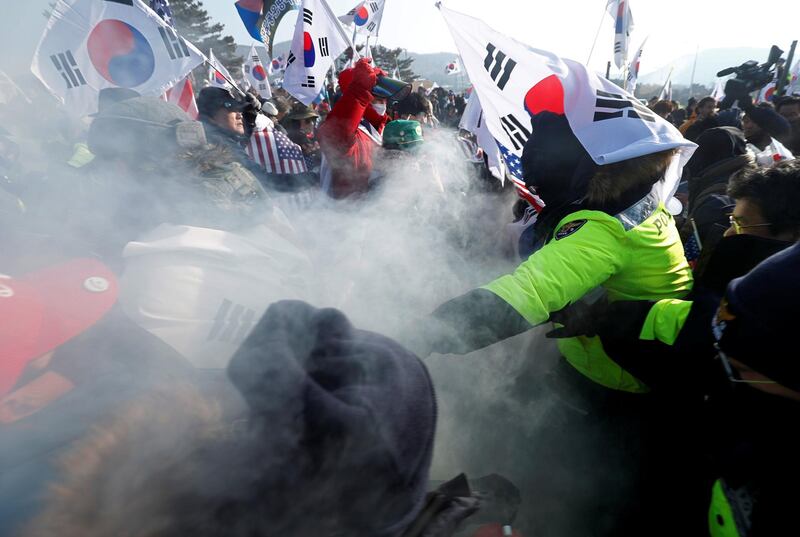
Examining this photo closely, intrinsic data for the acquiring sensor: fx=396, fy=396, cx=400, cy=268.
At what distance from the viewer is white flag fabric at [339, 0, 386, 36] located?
25.6 ft

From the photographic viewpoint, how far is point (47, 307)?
103cm

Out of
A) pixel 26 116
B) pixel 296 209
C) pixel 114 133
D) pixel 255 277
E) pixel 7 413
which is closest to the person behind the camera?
pixel 7 413

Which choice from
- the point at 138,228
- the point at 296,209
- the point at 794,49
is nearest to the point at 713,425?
the point at 138,228

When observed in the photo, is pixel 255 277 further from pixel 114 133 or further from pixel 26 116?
pixel 26 116

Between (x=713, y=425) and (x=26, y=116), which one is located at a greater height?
(x=26, y=116)

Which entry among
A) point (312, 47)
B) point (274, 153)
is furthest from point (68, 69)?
point (312, 47)

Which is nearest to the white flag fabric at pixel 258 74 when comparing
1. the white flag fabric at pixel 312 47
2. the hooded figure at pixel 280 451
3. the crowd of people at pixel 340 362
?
the white flag fabric at pixel 312 47

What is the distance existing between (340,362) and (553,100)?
5.42 ft

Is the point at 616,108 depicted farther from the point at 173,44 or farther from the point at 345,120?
the point at 173,44

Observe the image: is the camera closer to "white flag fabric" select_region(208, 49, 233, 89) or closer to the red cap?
"white flag fabric" select_region(208, 49, 233, 89)

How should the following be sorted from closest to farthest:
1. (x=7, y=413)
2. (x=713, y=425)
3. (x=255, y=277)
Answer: (x=7, y=413)
(x=713, y=425)
(x=255, y=277)

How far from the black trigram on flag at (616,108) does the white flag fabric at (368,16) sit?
7556 mm

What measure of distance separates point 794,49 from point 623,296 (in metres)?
14.8

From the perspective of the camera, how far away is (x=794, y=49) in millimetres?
10828
